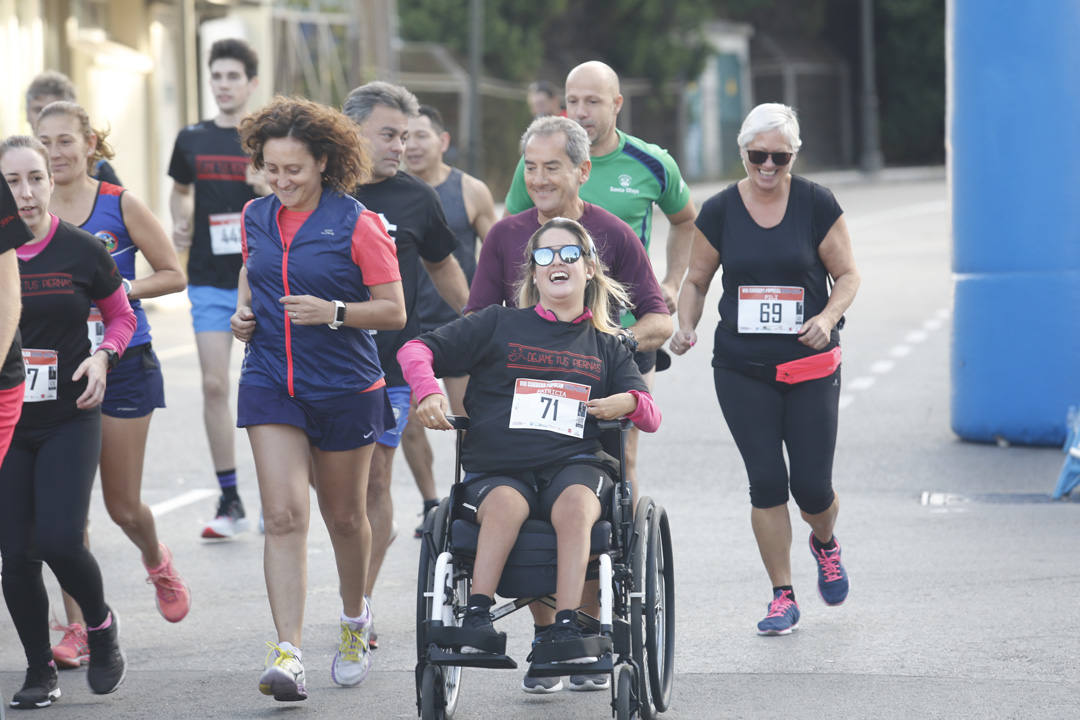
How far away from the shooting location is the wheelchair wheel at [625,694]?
5.07 metres

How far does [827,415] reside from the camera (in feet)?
21.8

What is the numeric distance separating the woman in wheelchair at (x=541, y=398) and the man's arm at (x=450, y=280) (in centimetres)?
115

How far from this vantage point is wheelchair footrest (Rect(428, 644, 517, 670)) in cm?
509

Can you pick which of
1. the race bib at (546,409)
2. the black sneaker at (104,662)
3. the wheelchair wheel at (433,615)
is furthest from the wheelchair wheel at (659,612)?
the black sneaker at (104,662)

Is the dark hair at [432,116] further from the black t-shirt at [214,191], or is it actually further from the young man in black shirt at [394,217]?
the young man in black shirt at [394,217]

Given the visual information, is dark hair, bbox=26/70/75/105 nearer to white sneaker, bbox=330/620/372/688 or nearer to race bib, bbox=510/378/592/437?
white sneaker, bbox=330/620/372/688

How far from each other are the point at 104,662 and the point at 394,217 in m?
1.99

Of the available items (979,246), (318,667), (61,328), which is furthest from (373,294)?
(979,246)

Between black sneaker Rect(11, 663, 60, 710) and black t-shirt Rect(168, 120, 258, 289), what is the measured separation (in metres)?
3.32

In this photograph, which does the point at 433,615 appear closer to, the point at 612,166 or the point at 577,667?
the point at 577,667

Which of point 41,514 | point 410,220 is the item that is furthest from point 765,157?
point 41,514

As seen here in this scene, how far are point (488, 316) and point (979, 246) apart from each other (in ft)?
19.3

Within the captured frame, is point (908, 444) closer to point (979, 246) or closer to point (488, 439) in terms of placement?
point (979, 246)

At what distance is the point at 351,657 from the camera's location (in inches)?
238
